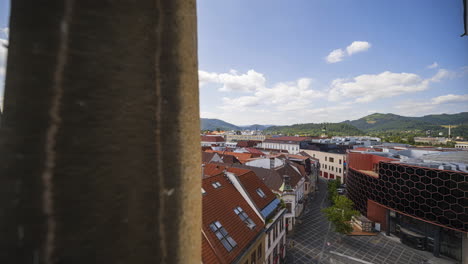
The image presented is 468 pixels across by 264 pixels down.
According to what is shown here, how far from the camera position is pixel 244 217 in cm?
1465

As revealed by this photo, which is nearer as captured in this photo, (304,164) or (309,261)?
(309,261)

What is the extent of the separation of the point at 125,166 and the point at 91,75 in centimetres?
44

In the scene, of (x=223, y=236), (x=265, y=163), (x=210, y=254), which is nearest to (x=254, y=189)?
(x=223, y=236)

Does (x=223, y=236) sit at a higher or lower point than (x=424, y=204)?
higher

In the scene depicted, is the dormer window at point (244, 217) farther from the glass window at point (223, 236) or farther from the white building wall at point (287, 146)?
the white building wall at point (287, 146)

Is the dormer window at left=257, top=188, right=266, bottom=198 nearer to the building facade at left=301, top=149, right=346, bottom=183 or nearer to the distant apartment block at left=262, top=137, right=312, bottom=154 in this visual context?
the building facade at left=301, top=149, right=346, bottom=183

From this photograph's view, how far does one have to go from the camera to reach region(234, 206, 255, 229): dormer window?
14228 millimetres

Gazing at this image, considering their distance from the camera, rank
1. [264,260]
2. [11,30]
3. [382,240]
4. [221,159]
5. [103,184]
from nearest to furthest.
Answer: [11,30] → [103,184] → [264,260] → [382,240] → [221,159]

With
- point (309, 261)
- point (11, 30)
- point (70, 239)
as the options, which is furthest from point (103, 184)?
point (309, 261)

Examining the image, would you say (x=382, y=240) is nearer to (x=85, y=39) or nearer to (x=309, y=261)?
(x=309, y=261)

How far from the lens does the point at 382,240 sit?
89.5 ft

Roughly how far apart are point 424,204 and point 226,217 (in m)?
25.6

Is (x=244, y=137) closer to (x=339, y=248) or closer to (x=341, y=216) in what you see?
(x=341, y=216)

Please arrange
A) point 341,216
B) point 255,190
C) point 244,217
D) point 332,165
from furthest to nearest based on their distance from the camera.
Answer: point 332,165, point 341,216, point 255,190, point 244,217
